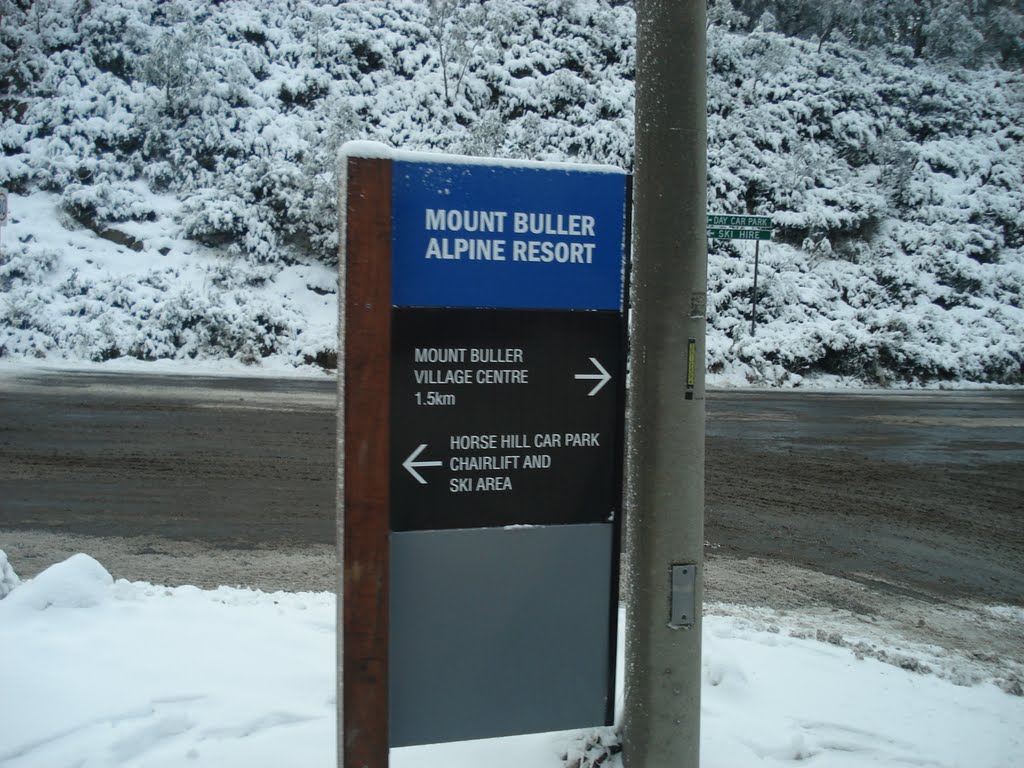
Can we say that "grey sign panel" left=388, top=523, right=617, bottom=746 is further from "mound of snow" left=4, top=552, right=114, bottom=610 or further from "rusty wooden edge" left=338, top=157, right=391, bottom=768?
"mound of snow" left=4, top=552, right=114, bottom=610

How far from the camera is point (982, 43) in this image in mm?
41750

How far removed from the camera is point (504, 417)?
8.62 feet

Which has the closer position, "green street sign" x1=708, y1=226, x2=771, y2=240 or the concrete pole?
the concrete pole

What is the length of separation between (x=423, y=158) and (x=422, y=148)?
2777 cm

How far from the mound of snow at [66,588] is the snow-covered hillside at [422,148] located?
17924 millimetres

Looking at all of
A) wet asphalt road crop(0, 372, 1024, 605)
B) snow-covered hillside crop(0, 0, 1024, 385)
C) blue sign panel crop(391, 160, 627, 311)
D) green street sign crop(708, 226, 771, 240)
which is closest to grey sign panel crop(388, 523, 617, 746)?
blue sign panel crop(391, 160, 627, 311)

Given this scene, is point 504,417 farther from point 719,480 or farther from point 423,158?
point 719,480

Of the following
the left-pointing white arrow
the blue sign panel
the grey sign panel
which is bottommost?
the grey sign panel

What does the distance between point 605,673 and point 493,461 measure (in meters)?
0.80

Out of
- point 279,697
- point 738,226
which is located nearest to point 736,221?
point 738,226

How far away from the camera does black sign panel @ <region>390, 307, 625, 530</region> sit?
2.53 m

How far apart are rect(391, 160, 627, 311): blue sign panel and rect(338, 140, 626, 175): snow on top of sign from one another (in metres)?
0.01

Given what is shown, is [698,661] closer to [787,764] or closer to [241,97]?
[787,764]

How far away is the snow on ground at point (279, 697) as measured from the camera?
3.12 meters
